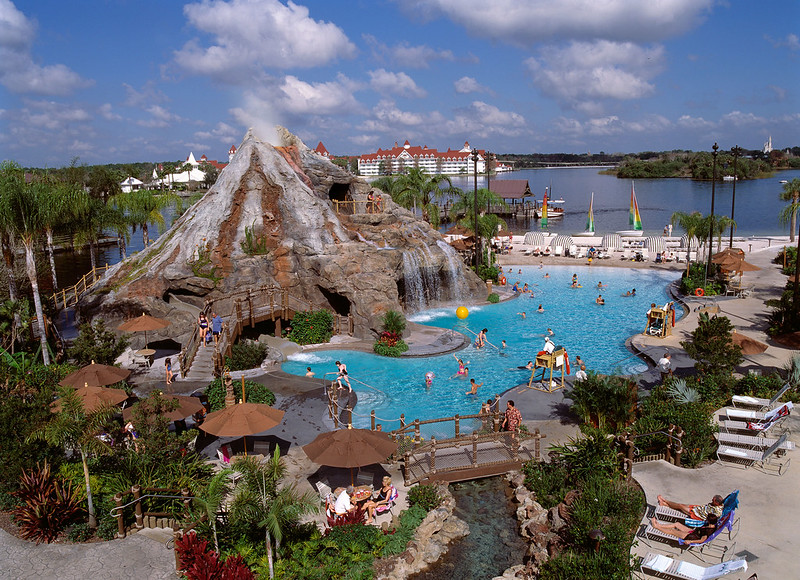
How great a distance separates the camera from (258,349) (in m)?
25.0

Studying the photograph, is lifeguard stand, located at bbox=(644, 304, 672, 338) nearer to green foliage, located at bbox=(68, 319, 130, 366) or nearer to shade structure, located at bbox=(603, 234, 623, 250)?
green foliage, located at bbox=(68, 319, 130, 366)

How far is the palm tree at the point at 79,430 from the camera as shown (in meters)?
12.6

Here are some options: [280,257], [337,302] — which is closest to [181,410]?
[280,257]

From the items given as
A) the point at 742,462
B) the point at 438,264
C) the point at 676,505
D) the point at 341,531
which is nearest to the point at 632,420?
the point at 742,462

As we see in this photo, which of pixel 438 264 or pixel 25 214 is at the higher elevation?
pixel 25 214

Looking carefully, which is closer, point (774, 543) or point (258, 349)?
point (774, 543)

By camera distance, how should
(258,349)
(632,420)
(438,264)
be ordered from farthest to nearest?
(438,264) < (258,349) < (632,420)

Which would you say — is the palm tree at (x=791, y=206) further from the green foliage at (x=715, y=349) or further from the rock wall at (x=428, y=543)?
the rock wall at (x=428, y=543)

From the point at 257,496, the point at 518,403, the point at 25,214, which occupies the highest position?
the point at 25,214

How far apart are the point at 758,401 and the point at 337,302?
1997 cm

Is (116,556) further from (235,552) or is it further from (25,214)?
(25,214)

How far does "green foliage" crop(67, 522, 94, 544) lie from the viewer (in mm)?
12727

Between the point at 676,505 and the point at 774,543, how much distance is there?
5.87 ft

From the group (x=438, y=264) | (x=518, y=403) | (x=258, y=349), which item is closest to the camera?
(x=518, y=403)
